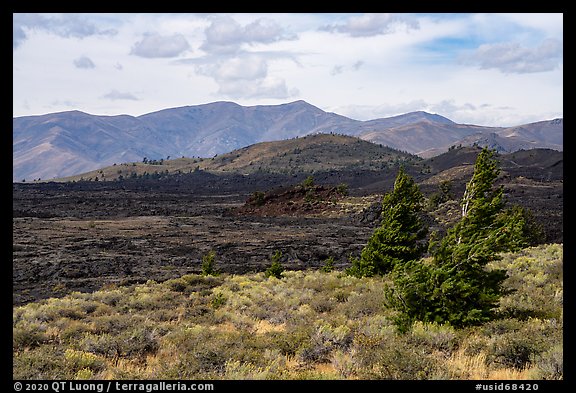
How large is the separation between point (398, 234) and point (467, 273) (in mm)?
7739

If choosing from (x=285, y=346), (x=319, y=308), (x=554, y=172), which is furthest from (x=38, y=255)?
(x=554, y=172)

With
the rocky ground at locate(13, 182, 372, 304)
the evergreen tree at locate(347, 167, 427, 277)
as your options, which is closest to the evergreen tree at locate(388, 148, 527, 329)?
the evergreen tree at locate(347, 167, 427, 277)

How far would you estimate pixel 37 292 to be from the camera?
70.9ft

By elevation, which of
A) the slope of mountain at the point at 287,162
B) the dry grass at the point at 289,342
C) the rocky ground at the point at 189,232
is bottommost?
the rocky ground at the point at 189,232

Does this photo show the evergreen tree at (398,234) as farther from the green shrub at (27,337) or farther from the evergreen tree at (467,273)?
the green shrub at (27,337)

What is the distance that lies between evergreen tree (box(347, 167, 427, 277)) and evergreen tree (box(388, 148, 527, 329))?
22.4 ft

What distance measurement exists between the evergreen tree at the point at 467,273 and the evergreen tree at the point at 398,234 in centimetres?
681

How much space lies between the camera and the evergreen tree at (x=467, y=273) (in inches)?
356

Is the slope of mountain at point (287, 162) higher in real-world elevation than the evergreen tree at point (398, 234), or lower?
higher

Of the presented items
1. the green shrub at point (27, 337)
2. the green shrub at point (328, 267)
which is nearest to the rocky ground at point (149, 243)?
the green shrub at point (328, 267)

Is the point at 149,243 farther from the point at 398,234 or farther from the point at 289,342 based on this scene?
the point at 289,342

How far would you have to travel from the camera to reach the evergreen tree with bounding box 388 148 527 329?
9.05m

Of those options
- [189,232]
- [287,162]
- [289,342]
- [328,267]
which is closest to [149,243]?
[189,232]
